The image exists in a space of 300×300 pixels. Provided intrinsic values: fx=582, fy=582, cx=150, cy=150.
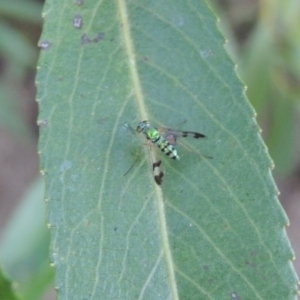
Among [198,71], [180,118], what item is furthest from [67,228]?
[198,71]

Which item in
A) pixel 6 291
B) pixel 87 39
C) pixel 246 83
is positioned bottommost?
pixel 246 83

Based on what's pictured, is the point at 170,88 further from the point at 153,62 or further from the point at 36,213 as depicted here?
the point at 36,213

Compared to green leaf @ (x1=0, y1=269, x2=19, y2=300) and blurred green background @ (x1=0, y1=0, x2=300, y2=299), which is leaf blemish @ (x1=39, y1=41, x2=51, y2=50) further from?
blurred green background @ (x1=0, y1=0, x2=300, y2=299)

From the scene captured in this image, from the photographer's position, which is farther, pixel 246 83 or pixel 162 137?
pixel 246 83

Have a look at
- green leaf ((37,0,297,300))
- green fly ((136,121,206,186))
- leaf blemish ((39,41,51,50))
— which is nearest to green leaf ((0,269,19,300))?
green leaf ((37,0,297,300))

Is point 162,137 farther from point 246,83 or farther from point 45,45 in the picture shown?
point 246,83

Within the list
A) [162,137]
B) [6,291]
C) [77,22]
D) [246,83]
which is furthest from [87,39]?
[246,83]

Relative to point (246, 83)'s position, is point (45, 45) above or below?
above
